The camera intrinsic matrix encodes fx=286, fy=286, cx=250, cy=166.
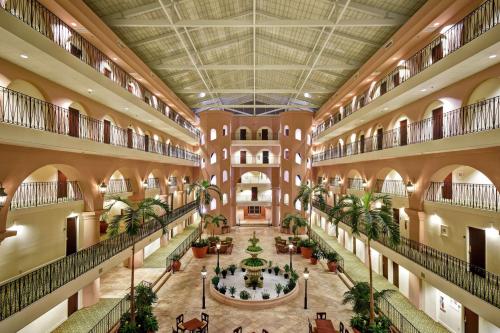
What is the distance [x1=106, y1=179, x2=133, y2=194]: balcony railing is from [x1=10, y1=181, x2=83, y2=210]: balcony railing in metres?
4.98

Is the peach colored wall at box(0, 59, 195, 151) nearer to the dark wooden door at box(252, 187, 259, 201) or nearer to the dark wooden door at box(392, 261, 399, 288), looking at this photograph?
the dark wooden door at box(392, 261, 399, 288)

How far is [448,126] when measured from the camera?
12.1 metres

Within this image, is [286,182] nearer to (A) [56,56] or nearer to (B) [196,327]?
(B) [196,327]

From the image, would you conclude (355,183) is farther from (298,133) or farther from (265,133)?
(265,133)

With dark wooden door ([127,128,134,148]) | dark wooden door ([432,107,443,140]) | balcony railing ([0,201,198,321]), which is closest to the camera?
balcony railing ([0,201,198,321])

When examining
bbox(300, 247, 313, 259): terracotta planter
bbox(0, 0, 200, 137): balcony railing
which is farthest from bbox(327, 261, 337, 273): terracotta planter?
bbox(0, 0, 200, 137): balcony railing

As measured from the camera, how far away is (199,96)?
29.9m

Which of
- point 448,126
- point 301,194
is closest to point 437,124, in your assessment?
point 448,126

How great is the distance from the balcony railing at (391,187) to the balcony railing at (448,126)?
2487 mm

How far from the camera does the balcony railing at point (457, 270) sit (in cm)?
899

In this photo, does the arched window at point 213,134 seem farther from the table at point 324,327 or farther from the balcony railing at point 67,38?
the table at point 324,327

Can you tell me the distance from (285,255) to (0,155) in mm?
19659

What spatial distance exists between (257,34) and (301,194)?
513 inches

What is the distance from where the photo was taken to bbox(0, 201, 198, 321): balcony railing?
8.17 metres
